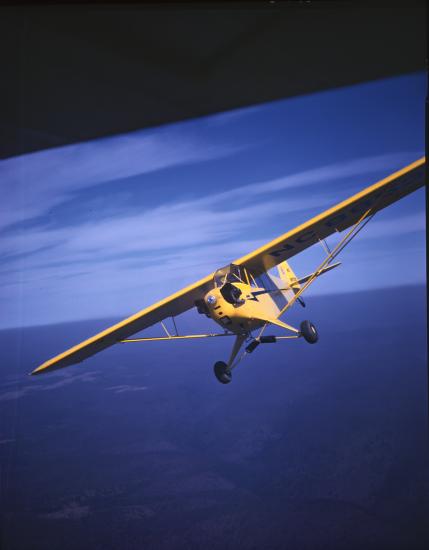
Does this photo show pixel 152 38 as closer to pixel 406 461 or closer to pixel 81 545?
pixel 81 545

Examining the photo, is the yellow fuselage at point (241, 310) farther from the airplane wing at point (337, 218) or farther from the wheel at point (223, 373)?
the wheel at point (223, 373)

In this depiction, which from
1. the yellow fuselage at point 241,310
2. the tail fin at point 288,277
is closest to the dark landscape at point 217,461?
the tail fin at point 288,277

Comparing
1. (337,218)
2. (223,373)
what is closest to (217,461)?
(223,373)

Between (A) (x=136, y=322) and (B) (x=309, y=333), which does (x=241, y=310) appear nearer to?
(B) (x=309, y=333)

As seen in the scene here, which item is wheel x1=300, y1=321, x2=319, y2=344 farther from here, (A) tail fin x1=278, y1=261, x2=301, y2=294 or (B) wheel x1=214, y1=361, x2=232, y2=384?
(A) tail fin x1=278, y1=261, x2=301, y2=294

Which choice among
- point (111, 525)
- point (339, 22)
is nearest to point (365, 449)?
point (111, 525)
